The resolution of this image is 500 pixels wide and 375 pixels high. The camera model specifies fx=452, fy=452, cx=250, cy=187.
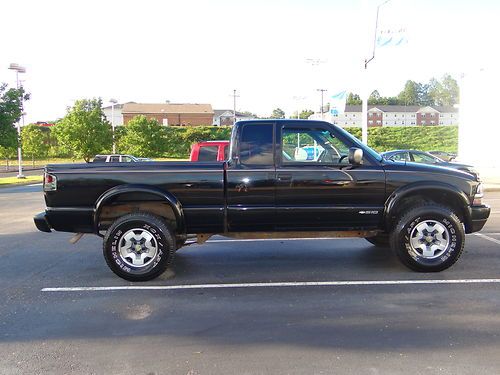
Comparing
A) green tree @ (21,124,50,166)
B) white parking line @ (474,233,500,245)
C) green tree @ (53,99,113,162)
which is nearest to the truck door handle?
white parking line @ (474,233,500,245)

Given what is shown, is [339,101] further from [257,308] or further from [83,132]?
[83,132]

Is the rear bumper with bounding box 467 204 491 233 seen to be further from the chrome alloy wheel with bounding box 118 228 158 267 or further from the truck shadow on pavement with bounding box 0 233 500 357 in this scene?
the chrome alloy wheel with bounding box 118 228 158 267

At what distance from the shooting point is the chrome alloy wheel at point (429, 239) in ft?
18.6

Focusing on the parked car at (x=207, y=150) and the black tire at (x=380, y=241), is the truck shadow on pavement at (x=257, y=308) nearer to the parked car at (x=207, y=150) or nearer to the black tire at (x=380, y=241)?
the black tire at (x=380, y=241)

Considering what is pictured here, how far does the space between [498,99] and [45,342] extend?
28428 mm

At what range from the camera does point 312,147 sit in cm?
584

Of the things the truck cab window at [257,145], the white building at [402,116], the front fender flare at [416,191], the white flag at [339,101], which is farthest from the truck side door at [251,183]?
the white building at [402,116]

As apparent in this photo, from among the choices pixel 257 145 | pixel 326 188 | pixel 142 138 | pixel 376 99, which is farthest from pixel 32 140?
pixel 376 99

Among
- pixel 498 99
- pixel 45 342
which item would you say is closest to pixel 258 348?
pixel 45 342

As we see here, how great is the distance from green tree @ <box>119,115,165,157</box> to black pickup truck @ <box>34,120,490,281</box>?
1514 inches

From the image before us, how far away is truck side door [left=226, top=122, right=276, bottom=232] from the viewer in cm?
555

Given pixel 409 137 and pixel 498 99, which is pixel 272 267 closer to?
pixel 498 99

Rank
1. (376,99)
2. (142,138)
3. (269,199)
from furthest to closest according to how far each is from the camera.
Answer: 1. (376,99)
2. (142,138)
3. (269,199)

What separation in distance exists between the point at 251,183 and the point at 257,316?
69.2 inches
